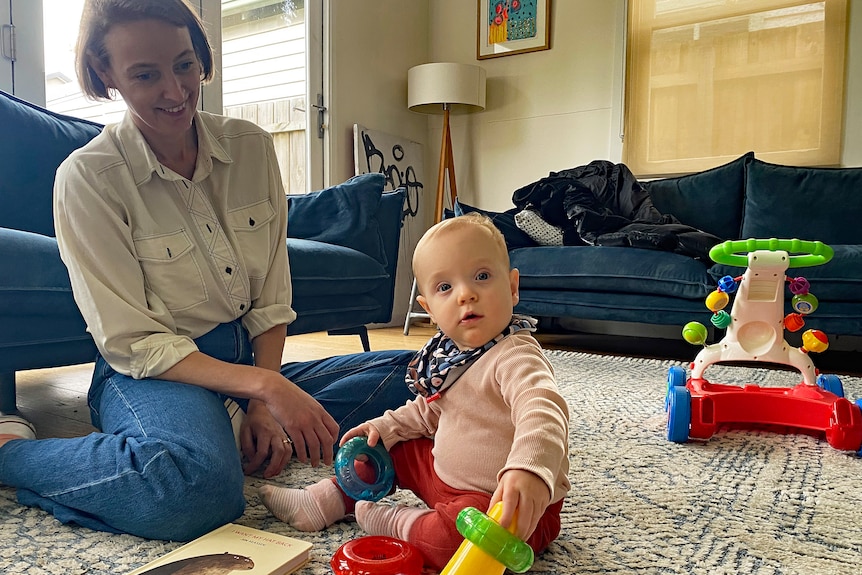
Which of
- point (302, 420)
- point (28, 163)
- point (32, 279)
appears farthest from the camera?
point (28, 163)

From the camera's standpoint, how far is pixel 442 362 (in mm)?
845

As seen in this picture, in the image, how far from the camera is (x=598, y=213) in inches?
112

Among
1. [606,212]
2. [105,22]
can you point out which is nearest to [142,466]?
[105,22]

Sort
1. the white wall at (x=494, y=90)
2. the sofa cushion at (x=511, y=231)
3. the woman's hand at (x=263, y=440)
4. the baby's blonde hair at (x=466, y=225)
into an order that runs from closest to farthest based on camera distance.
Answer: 1. the baby's blonde hair at (x=466, y=225)
2. the woman's hand at (x=263, y=440)
3. the sofa cushion at (x=511, y=231)
4. the white wall at (x=494, y=90)

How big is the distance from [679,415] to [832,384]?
18.7 inches

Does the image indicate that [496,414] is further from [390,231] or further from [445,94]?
[445,94]

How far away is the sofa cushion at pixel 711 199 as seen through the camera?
2.99 meters

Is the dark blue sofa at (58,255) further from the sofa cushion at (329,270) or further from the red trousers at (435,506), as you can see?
the red trousers at (435,506)

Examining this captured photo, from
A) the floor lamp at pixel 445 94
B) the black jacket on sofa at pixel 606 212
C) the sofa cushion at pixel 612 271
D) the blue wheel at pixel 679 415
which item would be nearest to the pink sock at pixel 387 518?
the blue wheel at pixel 679 415

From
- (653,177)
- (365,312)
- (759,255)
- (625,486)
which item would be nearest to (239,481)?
(625,486)

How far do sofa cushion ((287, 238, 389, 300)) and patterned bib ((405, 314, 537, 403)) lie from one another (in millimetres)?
1132

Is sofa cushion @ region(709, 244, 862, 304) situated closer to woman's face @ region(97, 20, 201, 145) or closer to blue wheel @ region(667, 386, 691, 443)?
blue wheel @ region(667, 386, 691, 443)

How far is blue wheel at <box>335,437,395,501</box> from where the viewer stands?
2.89 feet

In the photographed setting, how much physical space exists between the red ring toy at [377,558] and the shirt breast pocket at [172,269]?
A: 523 millimetres
